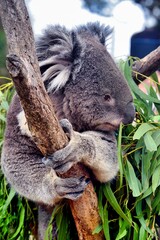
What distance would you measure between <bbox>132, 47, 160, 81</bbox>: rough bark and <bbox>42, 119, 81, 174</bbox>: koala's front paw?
29.0 inches

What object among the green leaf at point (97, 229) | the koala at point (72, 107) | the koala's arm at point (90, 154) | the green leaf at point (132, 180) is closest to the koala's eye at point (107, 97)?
the koala at point (72, 107)

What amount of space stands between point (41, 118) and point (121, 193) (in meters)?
0.62

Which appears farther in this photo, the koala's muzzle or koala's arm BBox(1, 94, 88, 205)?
the koala's muzzle

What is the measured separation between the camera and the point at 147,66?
2355 millimetres

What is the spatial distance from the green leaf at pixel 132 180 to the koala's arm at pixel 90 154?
0.15 feet

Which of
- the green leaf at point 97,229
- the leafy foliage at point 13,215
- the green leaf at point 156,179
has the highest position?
the green leaf at point 156,179

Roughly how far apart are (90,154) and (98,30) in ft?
2.17

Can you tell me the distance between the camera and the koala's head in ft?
6.42

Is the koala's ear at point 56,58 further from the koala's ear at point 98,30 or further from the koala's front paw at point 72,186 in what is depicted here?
the koala's front paw at point 72,186

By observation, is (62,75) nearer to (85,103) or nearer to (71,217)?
(85,103)

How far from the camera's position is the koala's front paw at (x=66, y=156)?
1.61 metres

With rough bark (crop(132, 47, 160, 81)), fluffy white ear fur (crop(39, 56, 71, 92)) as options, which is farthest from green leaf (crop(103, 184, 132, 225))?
rough bark (crop(132, 47, 160, 81))

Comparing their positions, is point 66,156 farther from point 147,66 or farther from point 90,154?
point 147,66

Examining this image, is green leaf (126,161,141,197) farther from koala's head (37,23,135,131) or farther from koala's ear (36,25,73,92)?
koala's ear (36,25,73,92)
